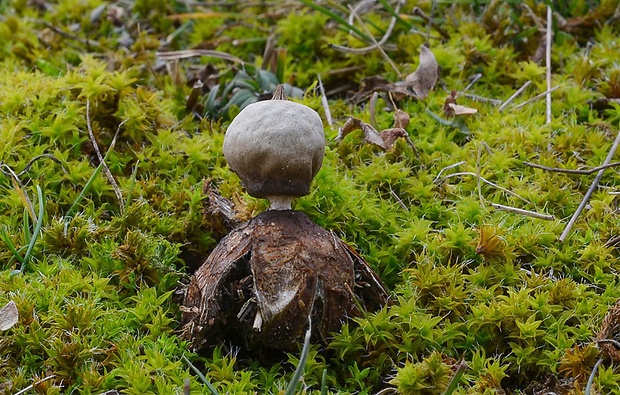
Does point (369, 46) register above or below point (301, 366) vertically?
below

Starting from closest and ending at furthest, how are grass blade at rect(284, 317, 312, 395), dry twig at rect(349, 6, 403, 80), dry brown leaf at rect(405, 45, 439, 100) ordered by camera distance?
Answer: grass blade at rect(284, 317, 312, 395), dry brown leaf at rect(405, 45, 439, 100), dry twig at rect(349, 6, 403, 80)

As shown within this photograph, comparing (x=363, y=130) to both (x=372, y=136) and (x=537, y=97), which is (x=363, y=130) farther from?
(x=537, y=97)

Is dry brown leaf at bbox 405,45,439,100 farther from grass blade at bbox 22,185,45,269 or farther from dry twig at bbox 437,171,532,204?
grass blade at bbox 22,185,45,269

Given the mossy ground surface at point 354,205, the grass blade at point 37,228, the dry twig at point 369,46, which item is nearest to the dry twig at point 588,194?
the mossy ground surface at point 354,205

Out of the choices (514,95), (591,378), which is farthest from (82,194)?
(514,95)

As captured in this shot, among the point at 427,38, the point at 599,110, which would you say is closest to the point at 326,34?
the point at 427,38

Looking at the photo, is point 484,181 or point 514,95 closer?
point 484,181

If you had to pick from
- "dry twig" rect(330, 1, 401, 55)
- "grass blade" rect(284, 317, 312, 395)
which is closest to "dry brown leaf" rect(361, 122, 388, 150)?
"dry twig" rect(330, 1, 401, 55)
